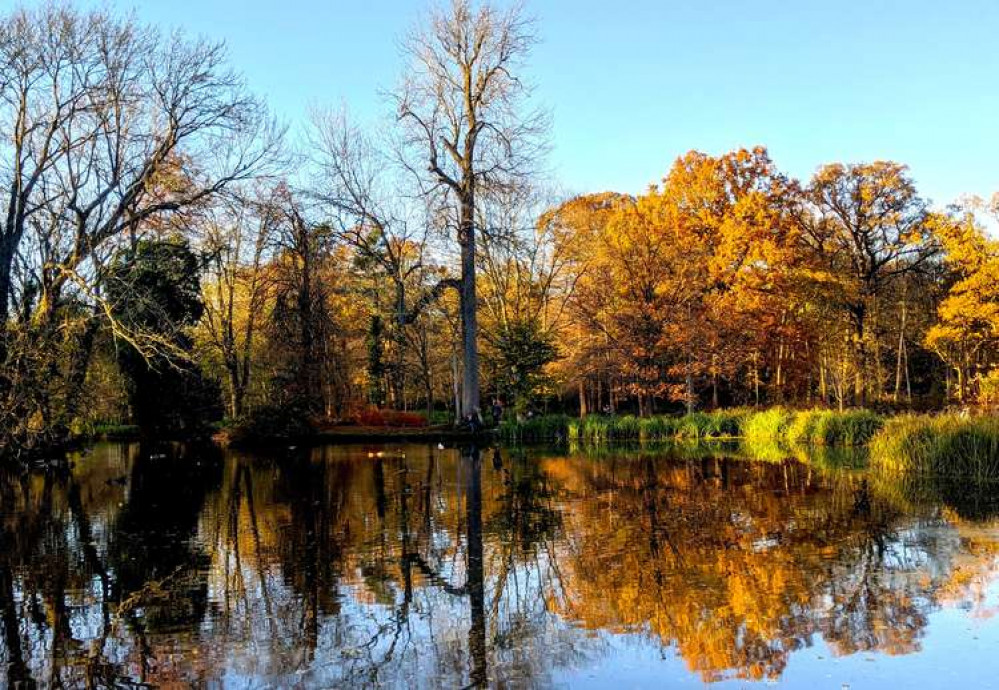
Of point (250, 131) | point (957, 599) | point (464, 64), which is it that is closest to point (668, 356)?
point (464, 64)

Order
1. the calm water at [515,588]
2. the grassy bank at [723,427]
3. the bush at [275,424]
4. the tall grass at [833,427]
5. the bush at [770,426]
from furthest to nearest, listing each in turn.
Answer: the bush at [275,424]
the bush at [770,426]
the grassy bank at [723,427]
the tall grass at [833,427]
the calm water at [515,588]

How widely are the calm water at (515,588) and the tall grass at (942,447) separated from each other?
2.69ft

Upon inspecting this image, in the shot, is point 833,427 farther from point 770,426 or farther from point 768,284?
point 768,284

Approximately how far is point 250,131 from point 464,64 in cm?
1029

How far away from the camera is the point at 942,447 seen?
14.8m

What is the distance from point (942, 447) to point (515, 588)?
10687mm

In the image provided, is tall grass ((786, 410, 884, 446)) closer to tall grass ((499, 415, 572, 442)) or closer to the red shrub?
tall grass ((499, 415, 572, 442))

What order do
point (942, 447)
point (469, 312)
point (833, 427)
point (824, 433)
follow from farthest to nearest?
point (469, 312) < point (824, 433) < point (833, 427) < point (942, 447)

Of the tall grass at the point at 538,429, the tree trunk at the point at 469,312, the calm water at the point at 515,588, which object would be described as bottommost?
the calm water at the point at 515,588

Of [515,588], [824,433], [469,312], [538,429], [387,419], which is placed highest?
[469,312]

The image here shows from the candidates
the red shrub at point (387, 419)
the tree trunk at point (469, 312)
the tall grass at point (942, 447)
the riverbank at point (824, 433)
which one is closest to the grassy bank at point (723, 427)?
the riverbank at point (824, 433)

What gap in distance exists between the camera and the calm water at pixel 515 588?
18.0ft

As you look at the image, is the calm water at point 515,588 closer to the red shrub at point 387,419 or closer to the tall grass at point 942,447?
the tall grass at point 942,447

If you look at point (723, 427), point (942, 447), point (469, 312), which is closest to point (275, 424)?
point (469, 312)
